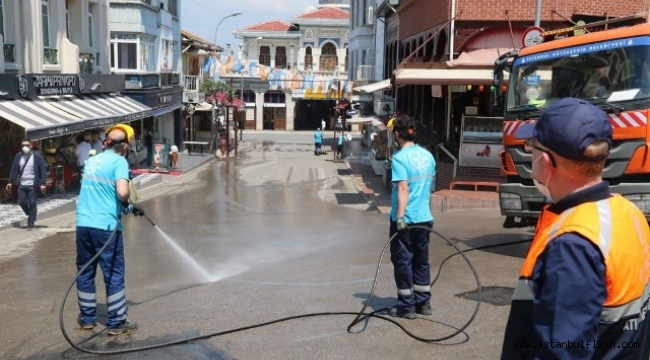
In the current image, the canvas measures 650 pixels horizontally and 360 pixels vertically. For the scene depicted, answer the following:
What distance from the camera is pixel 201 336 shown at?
5941 millimetres

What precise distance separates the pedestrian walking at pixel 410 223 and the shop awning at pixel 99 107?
14.7 meters

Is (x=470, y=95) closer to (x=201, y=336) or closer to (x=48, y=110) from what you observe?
(x=48, y=110)

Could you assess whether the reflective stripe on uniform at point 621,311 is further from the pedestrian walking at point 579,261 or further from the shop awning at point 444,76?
the shop awning at point 444,76

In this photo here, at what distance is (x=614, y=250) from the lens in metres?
2.21

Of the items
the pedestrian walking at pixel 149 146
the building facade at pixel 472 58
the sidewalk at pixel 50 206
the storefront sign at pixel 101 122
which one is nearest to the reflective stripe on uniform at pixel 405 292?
the building facade at pixel 472 58

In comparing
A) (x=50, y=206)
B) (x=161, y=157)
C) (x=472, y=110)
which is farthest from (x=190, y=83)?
(x=50, y=206)

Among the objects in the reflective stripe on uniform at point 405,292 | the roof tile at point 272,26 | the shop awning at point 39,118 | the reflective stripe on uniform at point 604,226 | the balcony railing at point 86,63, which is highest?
the roof tile at point 272,26

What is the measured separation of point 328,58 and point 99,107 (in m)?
44.0

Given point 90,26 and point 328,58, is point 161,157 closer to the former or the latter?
point 90,26

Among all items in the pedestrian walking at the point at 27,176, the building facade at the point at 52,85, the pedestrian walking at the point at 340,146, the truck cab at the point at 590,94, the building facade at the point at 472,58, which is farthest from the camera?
the pedestrian walking at the point at 340,146

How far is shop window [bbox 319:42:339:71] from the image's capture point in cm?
6475

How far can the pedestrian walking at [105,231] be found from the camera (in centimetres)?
604

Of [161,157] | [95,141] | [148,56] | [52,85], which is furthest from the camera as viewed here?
[148,56]

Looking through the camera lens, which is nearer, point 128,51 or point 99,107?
point 99,107
